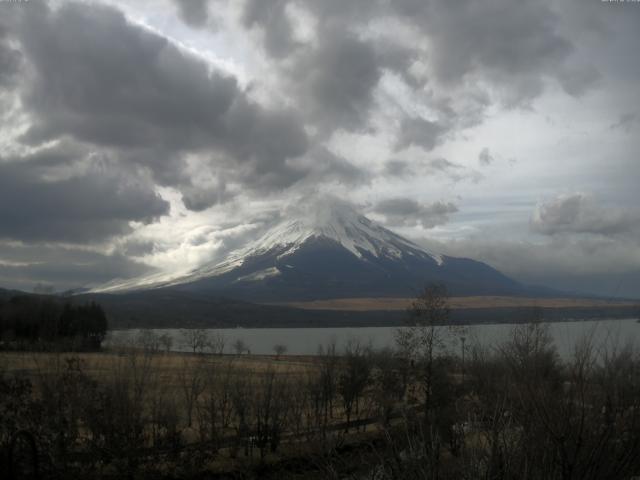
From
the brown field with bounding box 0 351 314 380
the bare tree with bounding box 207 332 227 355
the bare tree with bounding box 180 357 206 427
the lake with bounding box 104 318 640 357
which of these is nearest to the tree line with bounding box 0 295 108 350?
the lake with bounding box 104 318 640 357

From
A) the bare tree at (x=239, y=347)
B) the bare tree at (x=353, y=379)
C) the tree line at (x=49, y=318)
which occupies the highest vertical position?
the tree line at (x=49, y=318)

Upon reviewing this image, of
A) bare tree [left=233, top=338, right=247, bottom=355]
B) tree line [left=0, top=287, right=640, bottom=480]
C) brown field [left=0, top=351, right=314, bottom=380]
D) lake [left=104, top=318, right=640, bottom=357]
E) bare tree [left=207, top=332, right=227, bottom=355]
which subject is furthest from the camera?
bare tree [left=233, top=338, right=247, bottom=355]

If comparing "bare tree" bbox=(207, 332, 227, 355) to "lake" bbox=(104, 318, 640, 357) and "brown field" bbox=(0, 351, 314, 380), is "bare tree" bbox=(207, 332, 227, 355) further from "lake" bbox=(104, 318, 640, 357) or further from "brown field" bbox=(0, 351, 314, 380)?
"brown field" bbox=(0, 351, 314, 380)

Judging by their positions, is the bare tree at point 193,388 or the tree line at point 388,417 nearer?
the tree line at point 388,417

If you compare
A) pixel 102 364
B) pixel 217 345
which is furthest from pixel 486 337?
pixel 217 345

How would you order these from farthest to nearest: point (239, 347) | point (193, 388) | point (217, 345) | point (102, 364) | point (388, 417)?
point (239, 347), point (217, 345), point (102, 364), point (193, 388), point (388, 417)

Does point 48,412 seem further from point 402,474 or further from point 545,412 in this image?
point 545,412

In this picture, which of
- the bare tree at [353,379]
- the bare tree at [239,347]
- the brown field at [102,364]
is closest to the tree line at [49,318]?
the brown field at [102,364]

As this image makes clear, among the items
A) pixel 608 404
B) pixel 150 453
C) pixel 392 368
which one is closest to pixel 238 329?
pixel 392 368

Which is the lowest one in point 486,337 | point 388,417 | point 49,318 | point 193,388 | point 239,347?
point 239,347

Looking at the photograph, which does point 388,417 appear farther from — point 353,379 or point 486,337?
point 486,337

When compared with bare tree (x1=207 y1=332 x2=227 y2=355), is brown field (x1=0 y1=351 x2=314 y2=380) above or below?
above

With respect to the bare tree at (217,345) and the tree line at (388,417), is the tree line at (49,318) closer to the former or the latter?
the bare tree at (217,345)

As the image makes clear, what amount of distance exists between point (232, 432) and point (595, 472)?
25.3m
